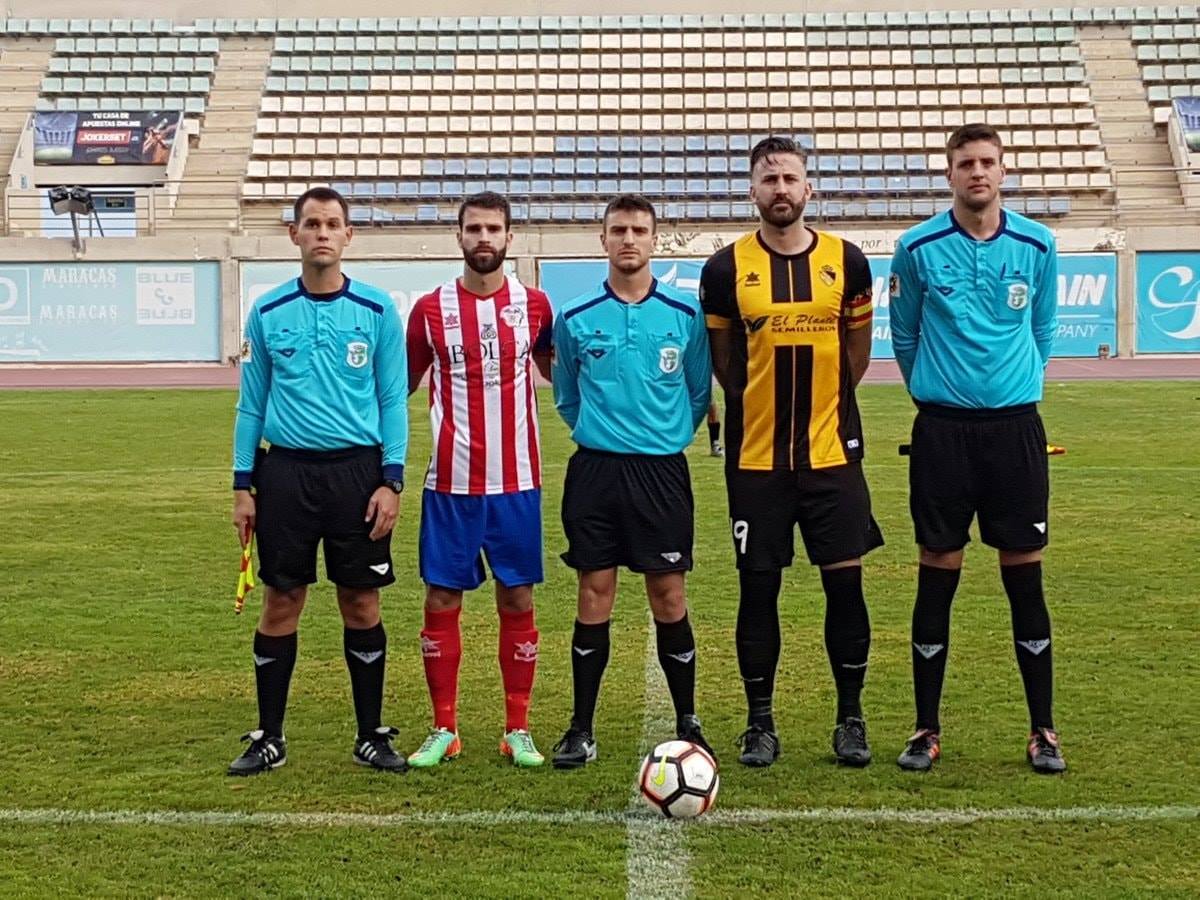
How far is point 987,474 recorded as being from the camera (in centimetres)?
430

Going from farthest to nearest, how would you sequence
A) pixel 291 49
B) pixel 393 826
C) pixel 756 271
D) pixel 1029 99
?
pixel 291 49 → pixel 1029 99 → pixel 756 271 → pixel 393 826

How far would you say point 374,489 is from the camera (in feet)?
14.2

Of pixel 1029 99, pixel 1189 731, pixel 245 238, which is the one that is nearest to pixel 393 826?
pixel 1189 731

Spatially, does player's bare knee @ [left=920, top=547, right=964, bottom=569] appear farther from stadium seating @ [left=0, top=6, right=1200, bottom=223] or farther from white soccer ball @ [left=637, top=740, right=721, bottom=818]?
stadium seating @ [left=0, top=6, right=1200, bottom=223]

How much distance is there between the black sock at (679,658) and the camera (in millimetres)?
4449

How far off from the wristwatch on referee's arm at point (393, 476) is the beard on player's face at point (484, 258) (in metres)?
0.64

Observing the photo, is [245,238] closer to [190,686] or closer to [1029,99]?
[1029,99]

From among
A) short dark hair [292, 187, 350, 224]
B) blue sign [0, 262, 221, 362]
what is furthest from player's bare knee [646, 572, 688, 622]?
blue sign [0, 262, 221, 362]

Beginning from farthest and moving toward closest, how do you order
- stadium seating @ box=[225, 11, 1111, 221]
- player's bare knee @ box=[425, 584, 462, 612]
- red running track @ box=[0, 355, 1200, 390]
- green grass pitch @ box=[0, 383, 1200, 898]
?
1. stadium seating @ box=[225, 11, 1111, 221]
2. red running track @ box=[0, 355, 1200, 390]
3. player's bare knee @ box=[425, 584, 462, 612]
4. green grass pitch @ box=[0, 383, 1200, 898]

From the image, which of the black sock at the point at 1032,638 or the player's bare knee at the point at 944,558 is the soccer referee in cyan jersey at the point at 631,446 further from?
the black sock at the point at 1032,638

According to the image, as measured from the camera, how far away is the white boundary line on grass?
12.7 ft

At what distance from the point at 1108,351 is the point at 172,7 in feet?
80.7

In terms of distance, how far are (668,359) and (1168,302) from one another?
22735 mm

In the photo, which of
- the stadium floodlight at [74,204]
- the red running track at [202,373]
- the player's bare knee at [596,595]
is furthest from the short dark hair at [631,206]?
the stadium floodlight at [74,204]
